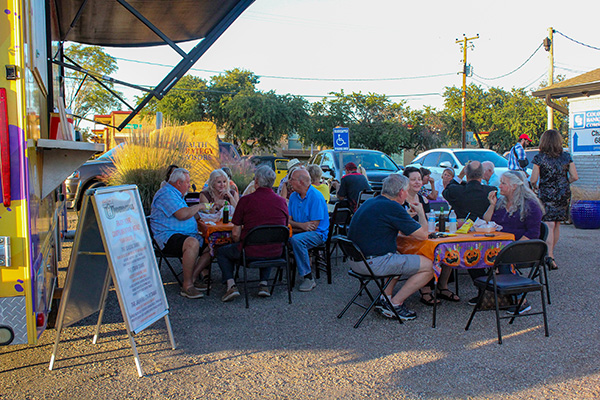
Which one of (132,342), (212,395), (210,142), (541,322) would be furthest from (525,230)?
(210,142)

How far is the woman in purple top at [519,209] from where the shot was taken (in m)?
5.18

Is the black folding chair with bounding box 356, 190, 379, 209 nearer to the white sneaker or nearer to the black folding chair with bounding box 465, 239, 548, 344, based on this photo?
the white sneaker

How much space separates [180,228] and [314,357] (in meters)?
2.49

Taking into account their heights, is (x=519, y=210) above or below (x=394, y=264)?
above

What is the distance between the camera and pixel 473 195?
6113mm

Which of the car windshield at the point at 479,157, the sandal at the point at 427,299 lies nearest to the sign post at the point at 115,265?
the sandal at the point at 427,299

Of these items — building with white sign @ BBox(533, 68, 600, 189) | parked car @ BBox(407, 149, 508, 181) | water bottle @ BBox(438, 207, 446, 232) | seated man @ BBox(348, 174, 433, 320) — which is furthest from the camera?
parked car @ BBox(407, 149, 508, 181)

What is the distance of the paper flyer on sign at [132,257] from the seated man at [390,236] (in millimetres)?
1892

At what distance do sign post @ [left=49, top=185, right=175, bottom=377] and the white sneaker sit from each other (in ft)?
6.79

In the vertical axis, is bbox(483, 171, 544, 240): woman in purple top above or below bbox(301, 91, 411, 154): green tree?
below

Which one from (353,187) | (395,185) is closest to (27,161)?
(395,185)

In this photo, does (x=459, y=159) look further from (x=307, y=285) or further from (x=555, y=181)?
(x=307, y=285)

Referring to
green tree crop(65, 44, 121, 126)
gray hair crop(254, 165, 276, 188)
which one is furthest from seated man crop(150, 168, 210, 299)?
green tree crop(65, 44, 121, 126)

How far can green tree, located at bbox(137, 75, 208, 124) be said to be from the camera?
3350 centimetres
